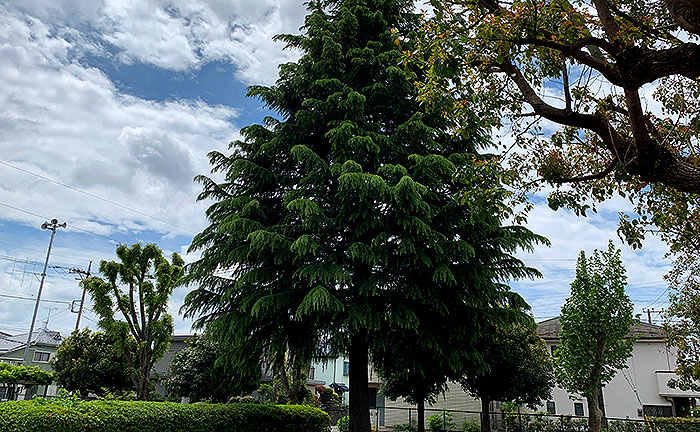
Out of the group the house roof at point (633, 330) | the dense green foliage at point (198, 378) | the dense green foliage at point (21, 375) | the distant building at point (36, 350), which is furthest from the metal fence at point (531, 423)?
the distant building at point (36, 350)

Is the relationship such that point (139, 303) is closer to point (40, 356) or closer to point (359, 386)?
point (359, 386)

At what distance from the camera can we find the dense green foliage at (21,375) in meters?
19.5

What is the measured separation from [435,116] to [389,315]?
5.33m

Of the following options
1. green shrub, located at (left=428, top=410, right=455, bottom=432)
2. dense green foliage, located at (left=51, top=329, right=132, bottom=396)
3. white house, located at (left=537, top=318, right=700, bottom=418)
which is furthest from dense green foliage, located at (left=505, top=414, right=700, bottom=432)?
dense green foliage, located at (left=51, top=329, right=132, bottom=396)

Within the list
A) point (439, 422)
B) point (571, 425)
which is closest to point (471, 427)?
point (439, 422)

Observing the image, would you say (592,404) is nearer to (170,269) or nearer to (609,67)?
(609,67)

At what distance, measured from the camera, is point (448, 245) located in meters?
10.6

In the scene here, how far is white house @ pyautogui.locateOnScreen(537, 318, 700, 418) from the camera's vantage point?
79.7 feet

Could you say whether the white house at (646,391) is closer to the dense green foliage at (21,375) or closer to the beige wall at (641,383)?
the beige wall at (641,383)

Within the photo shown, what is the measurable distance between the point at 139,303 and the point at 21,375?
385 inches

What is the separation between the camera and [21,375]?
2009 centimetres

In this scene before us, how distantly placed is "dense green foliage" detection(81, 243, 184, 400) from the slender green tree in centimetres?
1205

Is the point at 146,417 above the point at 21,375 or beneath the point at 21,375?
beneath

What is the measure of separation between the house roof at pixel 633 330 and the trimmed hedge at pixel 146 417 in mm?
16087
